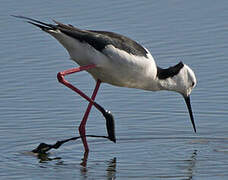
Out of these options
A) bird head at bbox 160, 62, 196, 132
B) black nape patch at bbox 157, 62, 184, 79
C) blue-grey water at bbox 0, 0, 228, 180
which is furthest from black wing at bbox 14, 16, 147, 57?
blue-grey water at bbox 0, 0, 228, 180

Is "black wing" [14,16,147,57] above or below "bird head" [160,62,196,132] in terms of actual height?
above

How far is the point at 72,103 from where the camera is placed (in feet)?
36.8

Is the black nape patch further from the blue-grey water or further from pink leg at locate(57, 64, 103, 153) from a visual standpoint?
pink leg at locate(57, 64, 103, 153)

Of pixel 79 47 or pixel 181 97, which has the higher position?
pixel 79 47

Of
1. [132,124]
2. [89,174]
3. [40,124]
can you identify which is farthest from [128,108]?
[89,174]

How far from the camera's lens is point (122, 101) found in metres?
11.2

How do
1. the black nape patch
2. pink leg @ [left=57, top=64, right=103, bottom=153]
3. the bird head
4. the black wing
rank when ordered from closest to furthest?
the black wing → pink leg @ [left=57, top=64, right=103, bottom=153] → the black nape patch → the bird head

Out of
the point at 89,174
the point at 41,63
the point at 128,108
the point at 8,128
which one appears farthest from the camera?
the point at 41,63

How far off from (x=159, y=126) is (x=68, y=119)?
1176 millimetres

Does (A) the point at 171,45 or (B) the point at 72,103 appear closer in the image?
(B) the point at 72,103

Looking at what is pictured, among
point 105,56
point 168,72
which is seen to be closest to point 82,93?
point 105,56

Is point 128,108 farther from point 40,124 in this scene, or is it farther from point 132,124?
point 40,124

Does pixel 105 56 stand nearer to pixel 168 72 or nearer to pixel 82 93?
pixel 82 93

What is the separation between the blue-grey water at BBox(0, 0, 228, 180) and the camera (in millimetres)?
9117
